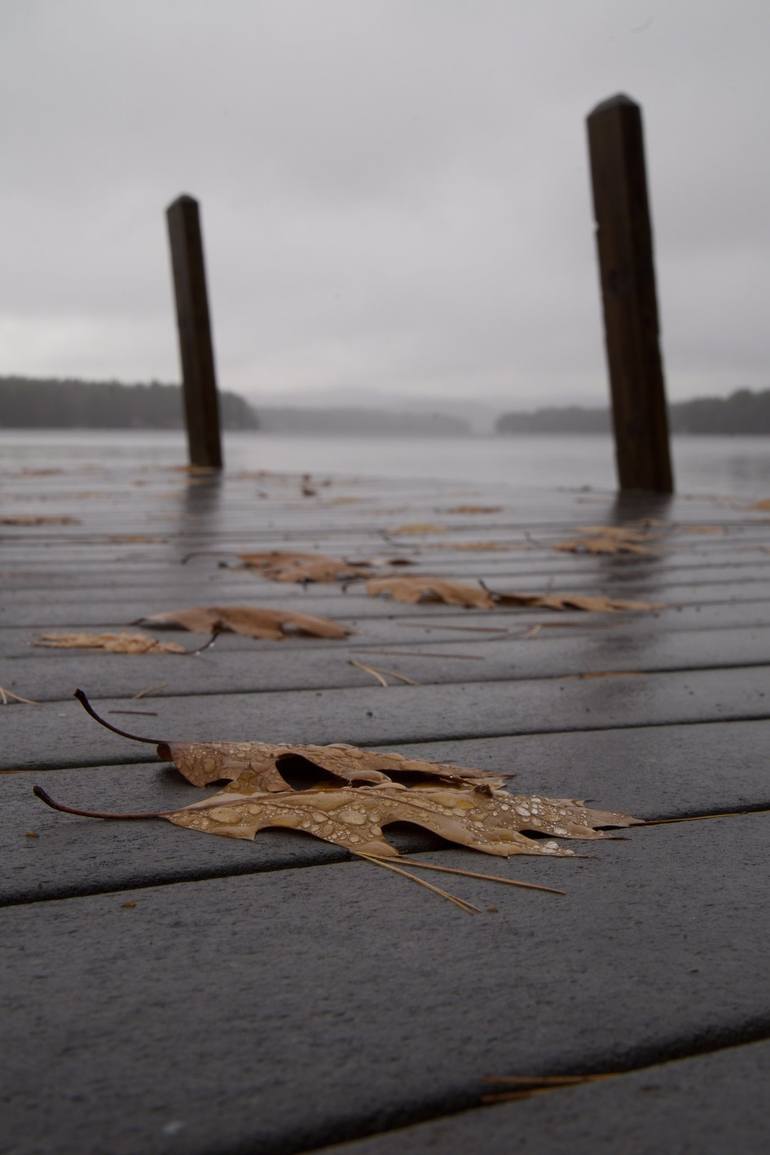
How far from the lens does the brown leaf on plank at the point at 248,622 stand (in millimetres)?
1719

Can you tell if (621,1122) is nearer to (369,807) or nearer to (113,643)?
(369,807)

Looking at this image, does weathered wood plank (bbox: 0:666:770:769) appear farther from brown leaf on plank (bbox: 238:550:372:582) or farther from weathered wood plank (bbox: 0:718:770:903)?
brown leaf on plank (bbox: 238:550:372:582)

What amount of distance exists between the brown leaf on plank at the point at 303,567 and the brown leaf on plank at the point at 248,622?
60cm

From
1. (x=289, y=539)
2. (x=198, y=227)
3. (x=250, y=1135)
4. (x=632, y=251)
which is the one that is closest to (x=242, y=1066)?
(x=250, y=1135)

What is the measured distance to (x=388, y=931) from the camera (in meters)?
0.68

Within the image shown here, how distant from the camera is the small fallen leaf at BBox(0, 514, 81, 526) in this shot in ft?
12.0

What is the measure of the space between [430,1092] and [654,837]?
1.28 feet

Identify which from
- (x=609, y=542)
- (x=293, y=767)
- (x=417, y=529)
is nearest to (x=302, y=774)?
(x=293, y=767)

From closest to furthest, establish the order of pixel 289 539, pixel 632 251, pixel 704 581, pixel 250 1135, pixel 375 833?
1. pixel 250 1135
2. pixel 375 833
3. pixel 704 581
4. pixel 289 539
5. pixel 632 251

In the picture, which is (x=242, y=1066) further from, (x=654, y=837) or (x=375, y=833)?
(x=654, y=837)

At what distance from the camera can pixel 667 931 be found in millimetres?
687

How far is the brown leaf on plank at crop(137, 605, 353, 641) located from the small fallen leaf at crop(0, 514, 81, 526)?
204cm

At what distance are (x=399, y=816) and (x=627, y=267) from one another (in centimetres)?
455

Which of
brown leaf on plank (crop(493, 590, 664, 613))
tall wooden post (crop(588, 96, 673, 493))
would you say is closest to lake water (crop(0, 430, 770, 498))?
tall wooden post (crop(588, 96, 673, 493))
